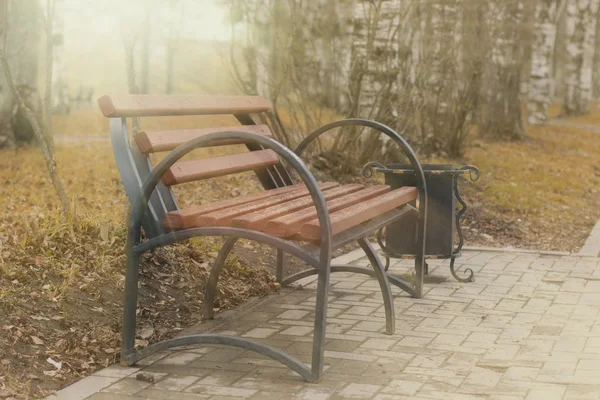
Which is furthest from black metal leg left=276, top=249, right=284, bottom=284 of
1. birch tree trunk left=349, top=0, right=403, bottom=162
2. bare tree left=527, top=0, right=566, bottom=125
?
bare tree left=527, top=0, right=566, bottom=125

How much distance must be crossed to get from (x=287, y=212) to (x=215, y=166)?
72 centimetres

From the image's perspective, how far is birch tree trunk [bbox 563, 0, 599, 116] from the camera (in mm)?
26391

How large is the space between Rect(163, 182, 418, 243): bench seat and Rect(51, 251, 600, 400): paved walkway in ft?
2.14

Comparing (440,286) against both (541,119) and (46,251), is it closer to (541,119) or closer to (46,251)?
(46,251)

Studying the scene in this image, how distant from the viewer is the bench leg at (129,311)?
4.51 m

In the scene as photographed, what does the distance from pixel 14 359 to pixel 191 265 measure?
1940mm

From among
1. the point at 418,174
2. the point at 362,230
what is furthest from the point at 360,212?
the point at 418,174

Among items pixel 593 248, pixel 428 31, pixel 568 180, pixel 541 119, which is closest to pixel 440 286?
pixel 593 248

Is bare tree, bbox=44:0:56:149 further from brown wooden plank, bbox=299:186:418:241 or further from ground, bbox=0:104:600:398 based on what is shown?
brown wooden plank, bbox=299:186:418:241

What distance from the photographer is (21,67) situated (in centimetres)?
1183

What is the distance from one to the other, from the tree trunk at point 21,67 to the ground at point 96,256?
0.49 m

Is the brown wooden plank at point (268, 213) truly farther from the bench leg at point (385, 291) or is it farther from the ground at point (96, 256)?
the ground at point (96, 256)

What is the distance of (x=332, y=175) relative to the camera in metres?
9.87

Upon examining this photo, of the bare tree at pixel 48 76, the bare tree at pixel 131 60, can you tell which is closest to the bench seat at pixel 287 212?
the bare tree at pixel 131 60
